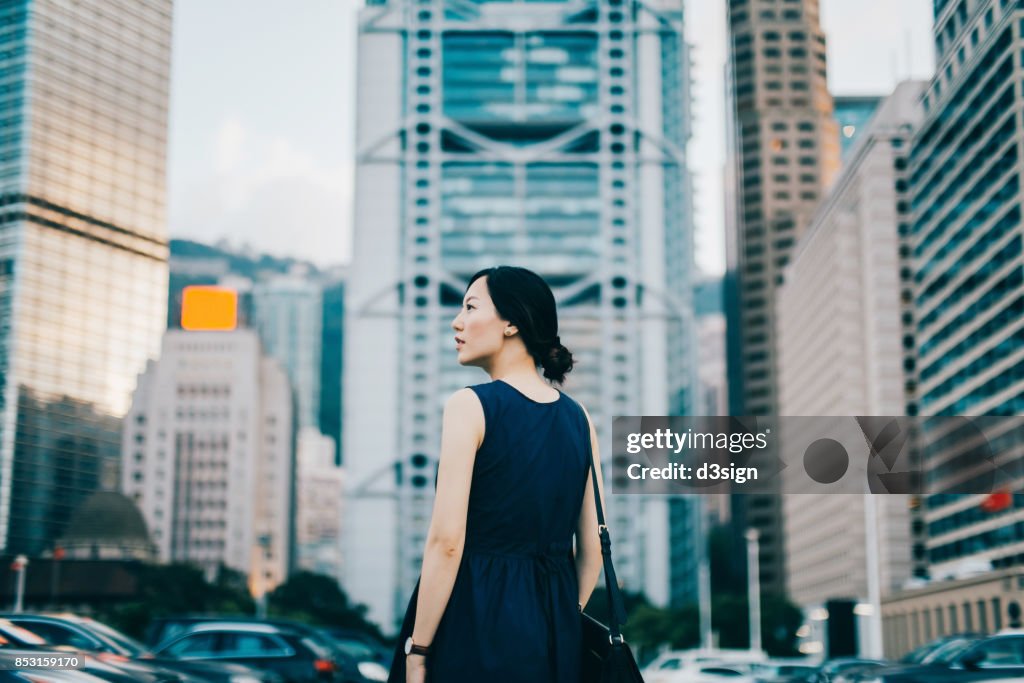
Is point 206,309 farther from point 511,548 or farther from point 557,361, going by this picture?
point 511,548

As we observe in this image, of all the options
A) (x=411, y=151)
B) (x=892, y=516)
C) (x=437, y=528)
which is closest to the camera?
(x=437, y=528)

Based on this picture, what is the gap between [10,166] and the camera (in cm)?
1562

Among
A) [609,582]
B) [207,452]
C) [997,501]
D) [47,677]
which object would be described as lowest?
[47,677]

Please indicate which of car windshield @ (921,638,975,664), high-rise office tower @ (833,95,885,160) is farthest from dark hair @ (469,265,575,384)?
high-rise office tower @ (833,95,885,160)

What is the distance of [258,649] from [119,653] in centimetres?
301

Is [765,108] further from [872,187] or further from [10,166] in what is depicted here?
[10,166]

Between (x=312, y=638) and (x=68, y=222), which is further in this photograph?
(x=68, y=222)

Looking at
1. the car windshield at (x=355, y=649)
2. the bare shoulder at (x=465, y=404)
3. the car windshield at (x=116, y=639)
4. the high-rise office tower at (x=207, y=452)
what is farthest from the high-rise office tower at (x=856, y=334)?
the bare shoulder at (x=465, y=404)

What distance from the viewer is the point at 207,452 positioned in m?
136

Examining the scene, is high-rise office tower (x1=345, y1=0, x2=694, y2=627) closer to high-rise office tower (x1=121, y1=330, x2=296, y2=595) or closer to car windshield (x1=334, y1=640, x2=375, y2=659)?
high-rise office tower (x1=121, y1=330, x2=296, y2=595)

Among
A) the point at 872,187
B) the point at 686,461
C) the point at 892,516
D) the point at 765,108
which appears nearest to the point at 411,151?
the point at 765,108

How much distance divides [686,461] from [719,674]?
11.6m

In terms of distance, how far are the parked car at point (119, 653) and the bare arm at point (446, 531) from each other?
18.3ft

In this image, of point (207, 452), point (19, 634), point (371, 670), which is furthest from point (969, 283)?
point (207, 452)
